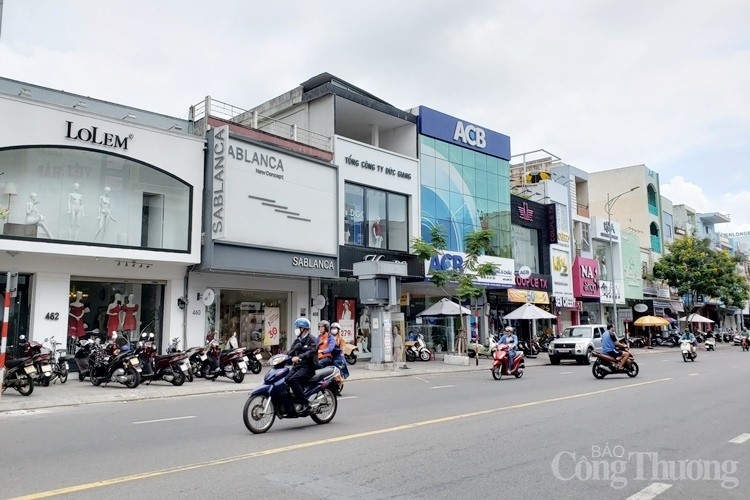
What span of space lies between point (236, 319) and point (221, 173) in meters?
5.93

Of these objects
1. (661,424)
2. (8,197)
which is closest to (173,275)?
(8,197)

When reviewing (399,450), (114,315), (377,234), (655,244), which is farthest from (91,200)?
(655,244)

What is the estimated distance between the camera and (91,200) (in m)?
18.9

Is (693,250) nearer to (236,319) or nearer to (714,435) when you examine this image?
(236,319)

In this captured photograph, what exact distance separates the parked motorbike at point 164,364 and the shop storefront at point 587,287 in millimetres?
32879

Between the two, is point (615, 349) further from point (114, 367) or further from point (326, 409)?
point (114, 367)

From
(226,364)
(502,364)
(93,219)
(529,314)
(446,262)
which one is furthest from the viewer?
(529,314)

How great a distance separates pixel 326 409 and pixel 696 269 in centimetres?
5078

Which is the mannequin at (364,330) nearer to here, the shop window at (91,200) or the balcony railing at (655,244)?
the shop window at (91,200)

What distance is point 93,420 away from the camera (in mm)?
10906

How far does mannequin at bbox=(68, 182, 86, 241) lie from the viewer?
1823cm

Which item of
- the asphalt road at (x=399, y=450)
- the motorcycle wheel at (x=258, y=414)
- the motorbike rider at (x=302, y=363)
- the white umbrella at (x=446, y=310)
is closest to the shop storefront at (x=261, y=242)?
the white umbrella at (x=446, y=310)

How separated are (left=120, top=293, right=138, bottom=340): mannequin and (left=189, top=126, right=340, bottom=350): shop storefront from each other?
1.72 meters

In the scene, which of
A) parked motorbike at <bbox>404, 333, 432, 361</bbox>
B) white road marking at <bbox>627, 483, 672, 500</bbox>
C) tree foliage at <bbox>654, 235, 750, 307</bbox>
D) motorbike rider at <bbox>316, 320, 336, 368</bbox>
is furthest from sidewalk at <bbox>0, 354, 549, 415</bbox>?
tree foliage at <bbox>654, 235, 750, 307</bbox>
